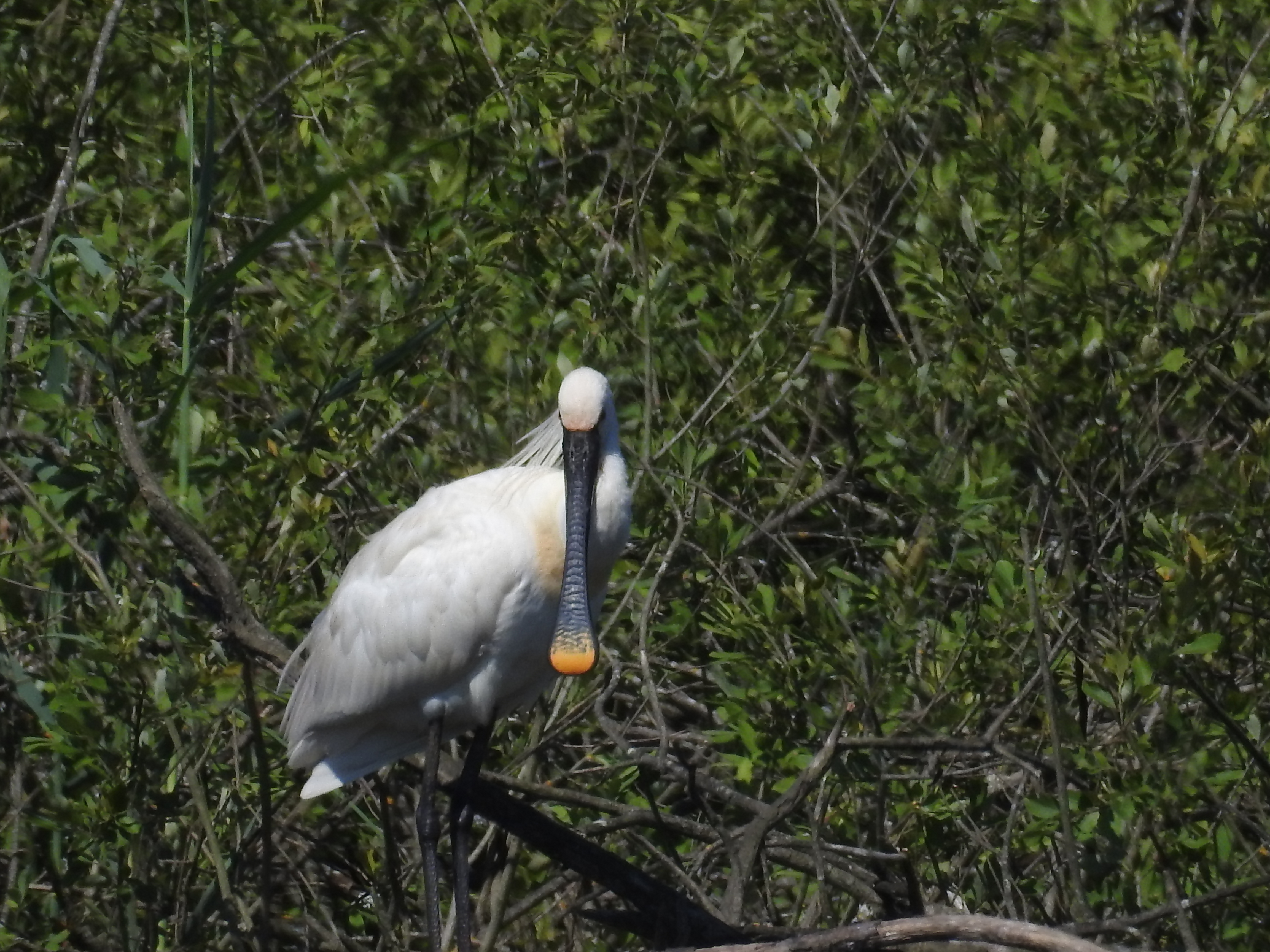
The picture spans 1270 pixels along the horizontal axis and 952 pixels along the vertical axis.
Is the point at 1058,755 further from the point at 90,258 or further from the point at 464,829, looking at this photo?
the point at 90,258

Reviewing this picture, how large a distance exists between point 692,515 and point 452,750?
1.61 metres

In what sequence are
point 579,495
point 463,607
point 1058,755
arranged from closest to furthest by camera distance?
point 1058,755
point 579,495
point 463,607

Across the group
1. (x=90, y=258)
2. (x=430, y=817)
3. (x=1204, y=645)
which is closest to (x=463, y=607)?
(x=430, y=817)


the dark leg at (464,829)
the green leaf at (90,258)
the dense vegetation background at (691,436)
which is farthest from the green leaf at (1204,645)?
the green leaf at (90,258)

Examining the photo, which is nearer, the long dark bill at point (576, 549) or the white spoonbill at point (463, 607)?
the long dark bill at point (576, 549)

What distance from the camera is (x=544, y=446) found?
17.0 feet

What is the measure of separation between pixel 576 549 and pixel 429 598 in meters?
0.49

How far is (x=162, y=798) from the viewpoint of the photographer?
15.6 feet

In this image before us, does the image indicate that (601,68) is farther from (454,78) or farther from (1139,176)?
(1139,176)

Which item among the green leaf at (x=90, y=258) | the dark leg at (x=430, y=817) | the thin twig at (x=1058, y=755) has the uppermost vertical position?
the green leaf at (x=90, y=258)

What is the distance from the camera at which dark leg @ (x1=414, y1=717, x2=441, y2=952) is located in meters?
5.10

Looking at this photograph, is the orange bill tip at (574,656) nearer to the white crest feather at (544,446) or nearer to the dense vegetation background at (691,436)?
the dense vegetation background at (691,436)

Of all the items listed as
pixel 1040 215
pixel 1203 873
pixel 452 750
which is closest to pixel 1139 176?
pixel 1040 215

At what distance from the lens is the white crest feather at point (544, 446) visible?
16.8 feet
